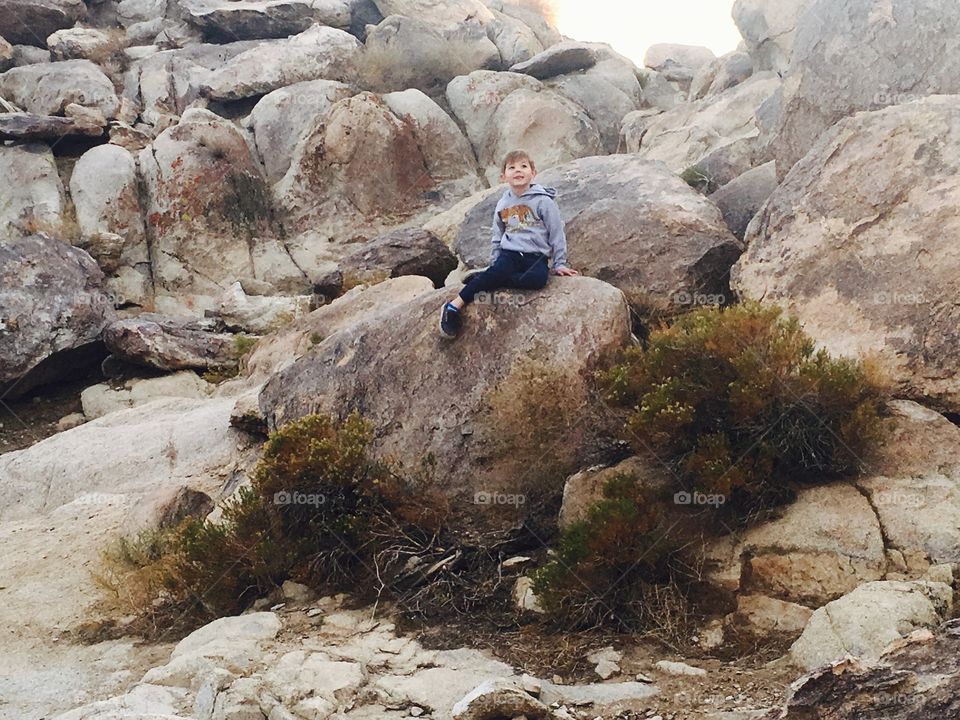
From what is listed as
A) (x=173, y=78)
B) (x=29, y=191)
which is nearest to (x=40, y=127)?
(x=29, y=191)

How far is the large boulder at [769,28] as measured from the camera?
74.9 feet

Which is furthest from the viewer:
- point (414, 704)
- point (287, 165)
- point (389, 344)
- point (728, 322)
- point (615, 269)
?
point (287, 165)

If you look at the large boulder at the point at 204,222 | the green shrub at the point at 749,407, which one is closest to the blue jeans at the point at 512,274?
the green shrub at the point at 749,407

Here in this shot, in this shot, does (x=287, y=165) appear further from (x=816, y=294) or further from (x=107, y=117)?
(x=816, y=294)

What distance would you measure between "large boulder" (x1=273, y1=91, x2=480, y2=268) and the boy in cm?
1296

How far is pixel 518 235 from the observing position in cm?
866

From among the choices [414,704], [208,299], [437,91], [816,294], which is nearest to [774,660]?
[414,704]

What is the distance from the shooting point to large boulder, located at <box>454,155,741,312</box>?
1085cm

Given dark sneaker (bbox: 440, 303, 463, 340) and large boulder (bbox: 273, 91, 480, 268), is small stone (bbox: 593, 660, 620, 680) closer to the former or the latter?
dark sneaker (bbox: 440, 303, 463, 340)

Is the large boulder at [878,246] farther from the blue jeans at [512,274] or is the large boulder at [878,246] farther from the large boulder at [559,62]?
the large boulder at [559,62]

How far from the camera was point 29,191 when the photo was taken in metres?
20.8

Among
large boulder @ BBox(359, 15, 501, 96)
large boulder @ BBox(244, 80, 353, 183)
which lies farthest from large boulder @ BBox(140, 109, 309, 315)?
large boulder @ BBox(359, 15, 501, 96)

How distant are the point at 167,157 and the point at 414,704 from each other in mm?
19082

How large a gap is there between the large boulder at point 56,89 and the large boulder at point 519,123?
1017 cm
